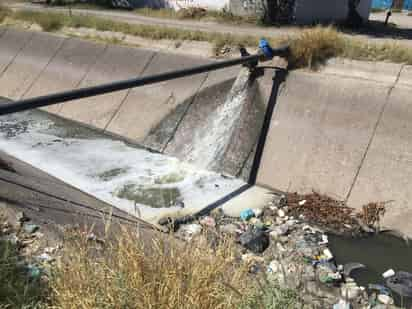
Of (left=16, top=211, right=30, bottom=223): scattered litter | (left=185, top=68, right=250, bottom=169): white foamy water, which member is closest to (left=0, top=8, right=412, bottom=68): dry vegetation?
(left=185, top=68, right=250, bottom=169): white foamy water

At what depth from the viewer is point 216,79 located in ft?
27.1

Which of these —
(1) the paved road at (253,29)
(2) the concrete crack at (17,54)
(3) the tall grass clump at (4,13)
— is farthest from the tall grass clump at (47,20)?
(1) the paved road at (253,29)

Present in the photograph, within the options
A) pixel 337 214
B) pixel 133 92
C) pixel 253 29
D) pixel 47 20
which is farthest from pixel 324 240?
pixel 47 20

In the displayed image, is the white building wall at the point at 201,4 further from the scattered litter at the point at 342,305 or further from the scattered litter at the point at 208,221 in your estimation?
the scattered litter at the point at 342,305

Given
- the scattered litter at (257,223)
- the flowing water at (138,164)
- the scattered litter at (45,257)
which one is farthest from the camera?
the flowing water at (138,164)

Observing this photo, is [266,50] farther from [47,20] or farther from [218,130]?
[47,20]

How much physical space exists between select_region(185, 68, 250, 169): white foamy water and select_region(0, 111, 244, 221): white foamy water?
0.91 feet

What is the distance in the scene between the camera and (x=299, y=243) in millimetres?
5047

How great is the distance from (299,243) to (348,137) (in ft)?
7.09

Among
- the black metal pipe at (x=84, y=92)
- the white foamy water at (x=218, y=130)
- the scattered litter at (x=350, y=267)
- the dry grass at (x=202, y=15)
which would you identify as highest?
the dry grass at (x=202, y=15)

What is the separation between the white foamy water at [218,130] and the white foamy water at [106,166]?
0.91 ft

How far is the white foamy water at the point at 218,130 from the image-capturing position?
7.27m

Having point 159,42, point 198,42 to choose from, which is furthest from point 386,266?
point 159,42

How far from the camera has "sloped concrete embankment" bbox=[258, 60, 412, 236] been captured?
568 centimetres
